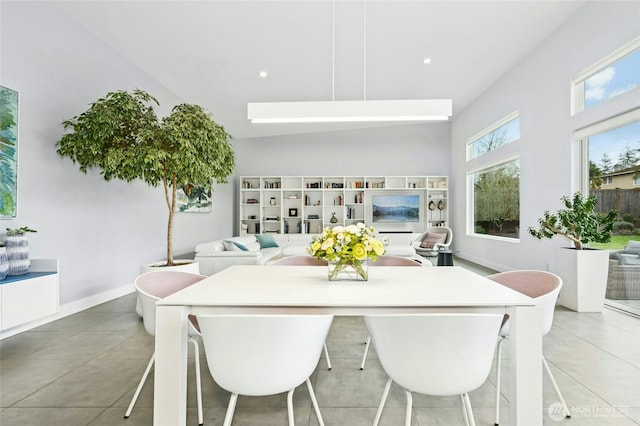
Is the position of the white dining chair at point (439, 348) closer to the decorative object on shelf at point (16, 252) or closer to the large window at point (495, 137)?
the decorative object on shelf at point (16, 252)

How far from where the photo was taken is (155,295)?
2061mm

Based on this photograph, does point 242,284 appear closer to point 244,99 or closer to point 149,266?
point 149,266

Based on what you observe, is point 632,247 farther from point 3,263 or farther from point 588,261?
point 3,263

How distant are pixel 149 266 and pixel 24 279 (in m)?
1.12

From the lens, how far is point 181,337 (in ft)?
4.76

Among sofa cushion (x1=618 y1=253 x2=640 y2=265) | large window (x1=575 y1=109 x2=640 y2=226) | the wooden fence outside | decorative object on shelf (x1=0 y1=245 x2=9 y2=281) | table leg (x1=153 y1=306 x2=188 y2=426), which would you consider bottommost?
table leg (x1=153 y1=306 x2=188 y2=426)

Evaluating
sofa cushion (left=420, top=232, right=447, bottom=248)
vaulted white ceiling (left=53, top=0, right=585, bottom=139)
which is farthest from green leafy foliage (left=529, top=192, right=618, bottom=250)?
sofa cushion (left=420, top=232, right=447, bottom=248)

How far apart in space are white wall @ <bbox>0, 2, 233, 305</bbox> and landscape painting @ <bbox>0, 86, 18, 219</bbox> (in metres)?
0.07

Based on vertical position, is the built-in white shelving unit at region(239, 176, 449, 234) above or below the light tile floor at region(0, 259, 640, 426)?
above

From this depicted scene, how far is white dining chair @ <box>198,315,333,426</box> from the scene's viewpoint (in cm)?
125

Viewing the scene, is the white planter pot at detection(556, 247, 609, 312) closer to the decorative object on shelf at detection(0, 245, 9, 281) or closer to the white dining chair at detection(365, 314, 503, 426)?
the white dining chair at detection(365, 314, 503, 426)

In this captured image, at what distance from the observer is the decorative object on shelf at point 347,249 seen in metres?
1.90

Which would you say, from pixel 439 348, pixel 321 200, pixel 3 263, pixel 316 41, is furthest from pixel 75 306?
pixel 321 200

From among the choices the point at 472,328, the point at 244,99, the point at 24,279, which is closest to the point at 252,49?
the point at 244,99
